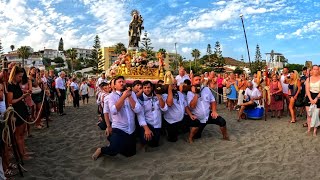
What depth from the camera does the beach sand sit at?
457 centimetres

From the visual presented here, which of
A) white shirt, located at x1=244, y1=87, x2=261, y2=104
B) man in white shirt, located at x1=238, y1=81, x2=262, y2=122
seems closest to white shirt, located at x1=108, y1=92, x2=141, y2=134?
man in white shirt, located at x1=238, y1=81, x2=262, y2=122

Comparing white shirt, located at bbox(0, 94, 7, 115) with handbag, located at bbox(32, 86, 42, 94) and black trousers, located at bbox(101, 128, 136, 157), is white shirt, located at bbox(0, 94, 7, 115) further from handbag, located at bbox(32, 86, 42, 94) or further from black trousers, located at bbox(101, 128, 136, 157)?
handbag, located at bbox(32, 86, 42, 94)

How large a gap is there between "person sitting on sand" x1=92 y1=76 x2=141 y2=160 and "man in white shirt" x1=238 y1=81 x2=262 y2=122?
192 inches

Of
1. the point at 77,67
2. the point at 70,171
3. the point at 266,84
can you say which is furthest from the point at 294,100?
the point at 77,67

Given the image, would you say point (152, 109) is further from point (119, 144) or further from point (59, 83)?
point (59, 83)

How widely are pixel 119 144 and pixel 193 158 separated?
133cm

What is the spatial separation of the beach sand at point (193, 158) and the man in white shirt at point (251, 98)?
185 centimetres

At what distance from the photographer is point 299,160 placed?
202 inches

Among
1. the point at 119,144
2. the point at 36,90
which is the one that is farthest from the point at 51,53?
the point at 119,144

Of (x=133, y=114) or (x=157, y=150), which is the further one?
(x=157, y=150)

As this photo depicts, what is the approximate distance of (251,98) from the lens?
9383 millimetres

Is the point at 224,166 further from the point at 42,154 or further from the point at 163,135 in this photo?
the point at 42,154

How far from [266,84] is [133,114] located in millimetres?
6358

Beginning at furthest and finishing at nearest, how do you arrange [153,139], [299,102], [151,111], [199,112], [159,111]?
[299,102] → [199,112] → [159,111] → [151,111] → [153,139]
